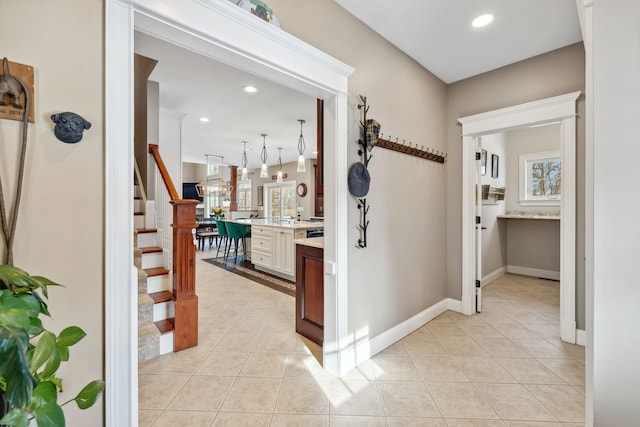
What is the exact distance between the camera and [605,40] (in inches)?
39.2

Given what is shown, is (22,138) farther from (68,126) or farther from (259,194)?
(259,194)

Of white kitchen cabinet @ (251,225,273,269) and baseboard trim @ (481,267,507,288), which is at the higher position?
white kitchen cabinet @ (251,225,273,269)

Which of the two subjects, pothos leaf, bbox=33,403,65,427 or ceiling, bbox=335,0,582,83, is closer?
pothos leaf, bbox=33,403,65,427

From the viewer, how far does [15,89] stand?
0.93 metres

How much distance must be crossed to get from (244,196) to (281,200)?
218 centimetres

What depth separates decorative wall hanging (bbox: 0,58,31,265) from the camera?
0.91 meters

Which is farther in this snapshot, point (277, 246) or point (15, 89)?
point (277, 246)

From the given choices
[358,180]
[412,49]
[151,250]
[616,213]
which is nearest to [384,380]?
[358,180]

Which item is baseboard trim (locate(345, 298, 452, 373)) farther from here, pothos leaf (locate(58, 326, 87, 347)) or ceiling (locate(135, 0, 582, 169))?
Answer: ceiling (locate(135, 0, 582, 169))

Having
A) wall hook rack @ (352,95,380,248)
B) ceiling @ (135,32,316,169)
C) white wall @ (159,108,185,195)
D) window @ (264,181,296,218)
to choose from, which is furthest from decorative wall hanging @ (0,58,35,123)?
window @ (264,181,296,218)

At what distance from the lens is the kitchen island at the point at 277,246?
4.59 meters

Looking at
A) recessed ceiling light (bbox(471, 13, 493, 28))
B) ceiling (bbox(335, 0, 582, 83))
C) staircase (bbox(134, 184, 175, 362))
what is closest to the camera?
ceiling (bbox(335, 0, 582, 83))

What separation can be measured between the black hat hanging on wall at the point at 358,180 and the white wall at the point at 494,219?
324 centimetres

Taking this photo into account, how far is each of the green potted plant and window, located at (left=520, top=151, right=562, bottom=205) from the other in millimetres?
6291
